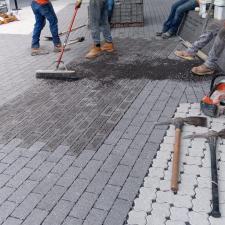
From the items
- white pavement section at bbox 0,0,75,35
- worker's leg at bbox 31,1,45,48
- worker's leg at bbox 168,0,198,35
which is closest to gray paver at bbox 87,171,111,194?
worker's leg at bbox 31,1,45,48

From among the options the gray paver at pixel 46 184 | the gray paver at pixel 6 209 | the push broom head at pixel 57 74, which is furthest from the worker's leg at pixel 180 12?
the gray paver at pixel 6 209

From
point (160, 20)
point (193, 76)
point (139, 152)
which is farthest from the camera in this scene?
point (160, 20)

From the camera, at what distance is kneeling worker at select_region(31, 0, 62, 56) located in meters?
7.18

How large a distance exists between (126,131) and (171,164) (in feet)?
2.72

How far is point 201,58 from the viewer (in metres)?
6.30

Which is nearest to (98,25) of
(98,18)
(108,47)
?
(98,18)

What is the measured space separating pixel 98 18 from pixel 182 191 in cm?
465

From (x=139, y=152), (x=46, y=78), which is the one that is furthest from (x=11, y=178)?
(x=46, y=78)

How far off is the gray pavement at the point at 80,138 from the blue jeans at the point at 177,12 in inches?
61.4

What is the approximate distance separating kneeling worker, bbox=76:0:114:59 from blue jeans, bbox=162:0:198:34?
5.63ft

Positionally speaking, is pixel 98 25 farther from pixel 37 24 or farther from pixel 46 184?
pixel 46 184

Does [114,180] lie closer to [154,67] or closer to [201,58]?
[154,67]

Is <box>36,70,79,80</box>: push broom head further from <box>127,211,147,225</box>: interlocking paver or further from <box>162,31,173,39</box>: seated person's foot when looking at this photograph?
<box>127,211,147,225</box>: interlocking paver

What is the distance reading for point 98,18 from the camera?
22.6 ft
